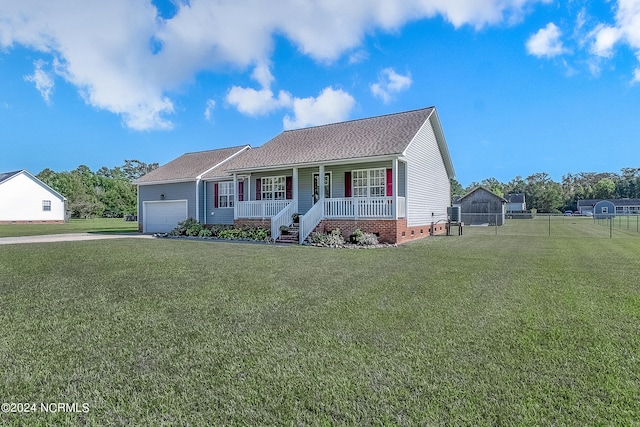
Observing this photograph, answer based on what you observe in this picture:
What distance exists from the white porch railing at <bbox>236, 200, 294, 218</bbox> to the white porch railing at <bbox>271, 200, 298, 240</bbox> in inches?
20.1

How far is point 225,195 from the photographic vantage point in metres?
19.5

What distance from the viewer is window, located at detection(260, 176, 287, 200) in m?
17.4

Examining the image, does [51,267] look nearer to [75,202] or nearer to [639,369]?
[639,369]

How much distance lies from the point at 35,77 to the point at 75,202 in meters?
35.2

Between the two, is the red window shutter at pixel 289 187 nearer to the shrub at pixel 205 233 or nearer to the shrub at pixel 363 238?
the shrub at pixel 205 233

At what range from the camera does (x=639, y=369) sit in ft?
9.55

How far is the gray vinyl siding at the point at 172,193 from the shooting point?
20.2 m

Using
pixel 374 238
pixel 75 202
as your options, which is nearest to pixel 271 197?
pixel 374 238

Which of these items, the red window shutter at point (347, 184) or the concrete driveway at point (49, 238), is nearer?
the concrete driveway at point (49, 238)

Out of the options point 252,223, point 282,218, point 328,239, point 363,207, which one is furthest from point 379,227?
point 252,223

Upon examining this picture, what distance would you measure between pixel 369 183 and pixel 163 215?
14486mm

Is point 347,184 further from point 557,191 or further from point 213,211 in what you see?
point 557,191

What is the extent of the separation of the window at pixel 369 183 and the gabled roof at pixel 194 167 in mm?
8393

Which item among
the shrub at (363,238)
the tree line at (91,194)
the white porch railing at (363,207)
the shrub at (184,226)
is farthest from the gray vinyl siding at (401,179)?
the tree line at (91,194)
